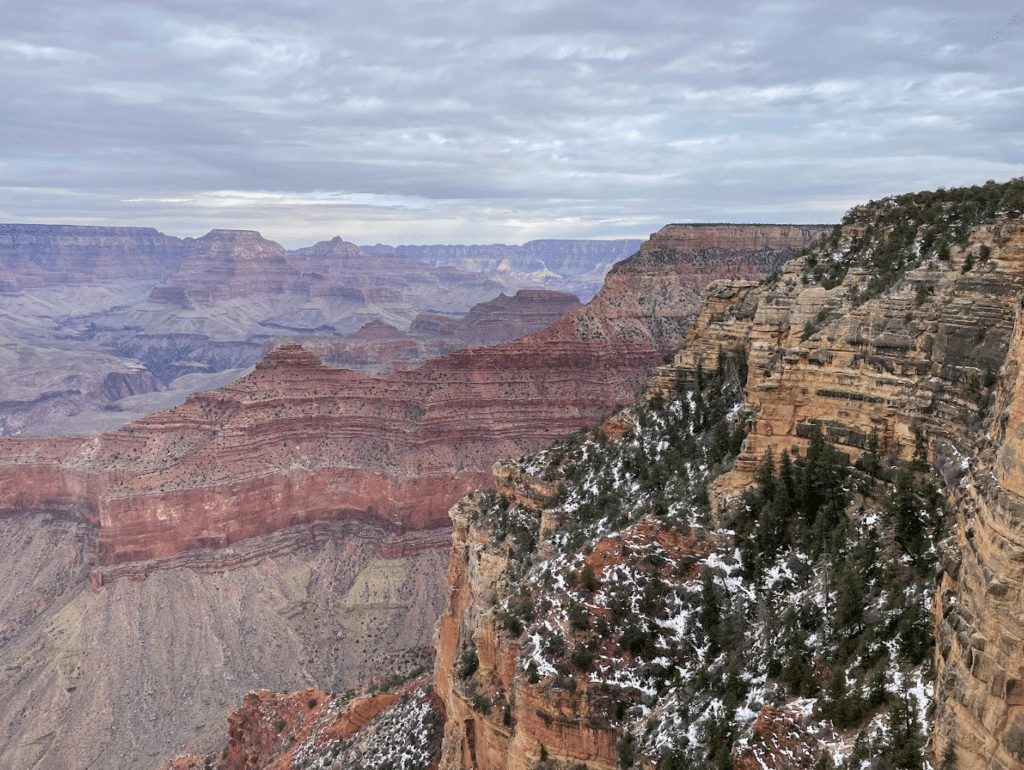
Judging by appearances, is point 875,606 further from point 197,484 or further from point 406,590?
point 197,484

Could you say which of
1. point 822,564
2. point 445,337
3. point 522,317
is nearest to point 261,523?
point 822,564

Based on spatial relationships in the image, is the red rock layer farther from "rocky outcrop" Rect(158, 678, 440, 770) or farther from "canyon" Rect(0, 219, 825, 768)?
"rocky outcrop" Rect(158, 678, 440, 770)

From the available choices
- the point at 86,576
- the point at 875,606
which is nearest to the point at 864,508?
the point at 875,606

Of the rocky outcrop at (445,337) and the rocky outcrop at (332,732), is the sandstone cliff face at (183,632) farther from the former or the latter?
the rocky outcrop at (445,337)

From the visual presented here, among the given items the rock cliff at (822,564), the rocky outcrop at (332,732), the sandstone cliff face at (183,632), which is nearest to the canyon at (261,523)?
the sandstone cliff face at (183,632)

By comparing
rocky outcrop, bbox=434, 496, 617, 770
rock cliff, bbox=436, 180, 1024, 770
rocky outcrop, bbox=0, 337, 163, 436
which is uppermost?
rock cliff, bbox=436, 180, 1024, 770

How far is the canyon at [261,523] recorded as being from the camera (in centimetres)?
6084

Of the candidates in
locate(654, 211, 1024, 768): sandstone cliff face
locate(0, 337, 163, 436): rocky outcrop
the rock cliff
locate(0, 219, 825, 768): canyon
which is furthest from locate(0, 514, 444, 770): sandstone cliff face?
locate(0, 337, 163, 436): rocky outcrop

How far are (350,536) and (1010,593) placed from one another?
75793mm

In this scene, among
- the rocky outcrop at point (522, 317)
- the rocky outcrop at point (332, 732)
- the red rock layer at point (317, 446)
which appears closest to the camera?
the rocky outcrop at point (332, 732)

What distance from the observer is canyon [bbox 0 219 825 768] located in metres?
60.8

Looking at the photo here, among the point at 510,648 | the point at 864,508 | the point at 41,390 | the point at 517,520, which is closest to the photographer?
the point at 864,508

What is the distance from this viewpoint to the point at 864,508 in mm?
19953

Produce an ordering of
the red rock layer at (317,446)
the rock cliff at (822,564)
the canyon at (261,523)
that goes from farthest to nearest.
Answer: the red rock layer at (317,446)
the canyon at (261,523)
the rock cliff at (822,564)
